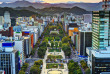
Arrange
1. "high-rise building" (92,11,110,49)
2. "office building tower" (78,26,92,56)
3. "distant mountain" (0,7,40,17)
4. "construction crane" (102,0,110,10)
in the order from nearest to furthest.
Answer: "high-rise building" (92,11,110,49) → "construction crane" (102,0,110,10) → "office building tower" (78,26,92,56) → "distant mountain" (0,7,40,17)

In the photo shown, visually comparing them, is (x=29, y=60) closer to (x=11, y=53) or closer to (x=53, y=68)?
(x=53, y=68)

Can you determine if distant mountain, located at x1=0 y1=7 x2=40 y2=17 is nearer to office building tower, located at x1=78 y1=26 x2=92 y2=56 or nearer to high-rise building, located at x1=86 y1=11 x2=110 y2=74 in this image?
office building tower, located at x1=78 y1=26 x2=92 y2=56

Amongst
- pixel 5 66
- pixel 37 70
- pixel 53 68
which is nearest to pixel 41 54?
pixel 53 68

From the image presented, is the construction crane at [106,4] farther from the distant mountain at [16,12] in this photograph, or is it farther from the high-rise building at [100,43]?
the distant mountain at [16,12]

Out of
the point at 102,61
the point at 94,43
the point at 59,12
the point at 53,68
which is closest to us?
the point at 102,61

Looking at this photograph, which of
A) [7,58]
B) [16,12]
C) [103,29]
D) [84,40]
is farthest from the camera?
[16,12]

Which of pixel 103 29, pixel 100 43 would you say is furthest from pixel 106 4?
pixel 100 43

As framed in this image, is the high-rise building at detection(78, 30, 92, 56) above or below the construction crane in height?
below

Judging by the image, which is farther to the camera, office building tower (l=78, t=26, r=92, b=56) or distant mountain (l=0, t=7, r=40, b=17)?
distant mountain (l=0, t=7, r=40, b=17)

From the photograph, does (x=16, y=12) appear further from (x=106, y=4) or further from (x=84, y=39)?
(x=106, y=4)

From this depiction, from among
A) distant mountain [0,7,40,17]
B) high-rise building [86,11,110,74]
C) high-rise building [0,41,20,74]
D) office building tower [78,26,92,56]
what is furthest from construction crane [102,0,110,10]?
distant mountain [0,7,40,17]

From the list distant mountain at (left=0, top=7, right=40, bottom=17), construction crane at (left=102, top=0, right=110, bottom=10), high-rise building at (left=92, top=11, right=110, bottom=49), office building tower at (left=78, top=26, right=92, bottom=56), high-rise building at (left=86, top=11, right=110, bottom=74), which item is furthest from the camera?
distant mountain at (left=0, top=7, right=40, bottom=17)
